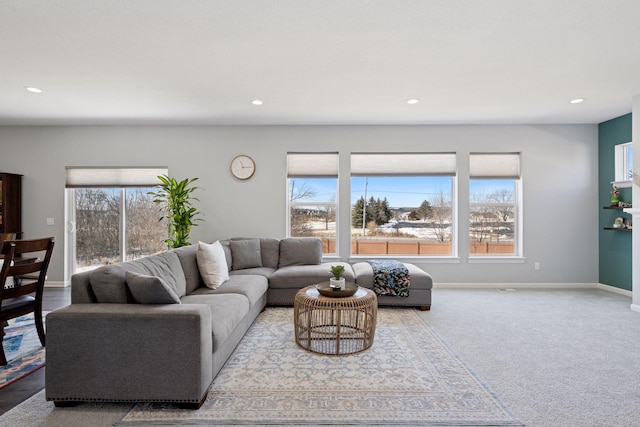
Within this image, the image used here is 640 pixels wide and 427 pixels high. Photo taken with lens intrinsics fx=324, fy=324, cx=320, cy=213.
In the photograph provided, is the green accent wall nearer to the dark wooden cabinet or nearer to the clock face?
the clock face

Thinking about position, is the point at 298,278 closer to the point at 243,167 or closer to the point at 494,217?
the point at 243,167

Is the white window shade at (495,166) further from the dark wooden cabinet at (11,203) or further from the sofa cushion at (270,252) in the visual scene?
the dark wooden cabinet at (11,203)

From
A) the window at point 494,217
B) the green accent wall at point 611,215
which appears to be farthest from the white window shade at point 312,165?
the green accent wall at point 611,215

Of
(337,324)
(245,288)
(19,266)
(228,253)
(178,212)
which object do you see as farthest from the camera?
(178,212)

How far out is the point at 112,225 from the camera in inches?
207

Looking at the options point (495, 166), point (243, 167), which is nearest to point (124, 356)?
point (243, 167)

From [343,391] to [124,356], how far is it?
4.47ft

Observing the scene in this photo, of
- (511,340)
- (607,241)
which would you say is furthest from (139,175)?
(607,241)

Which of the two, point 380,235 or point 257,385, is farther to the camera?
point 380,235

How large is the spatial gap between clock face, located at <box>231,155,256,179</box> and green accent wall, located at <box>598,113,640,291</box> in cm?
532

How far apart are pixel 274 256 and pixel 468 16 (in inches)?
136

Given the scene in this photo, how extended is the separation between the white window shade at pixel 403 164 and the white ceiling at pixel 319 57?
78 cm

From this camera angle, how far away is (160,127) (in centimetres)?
509

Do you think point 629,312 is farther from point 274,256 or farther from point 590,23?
point 274,256
